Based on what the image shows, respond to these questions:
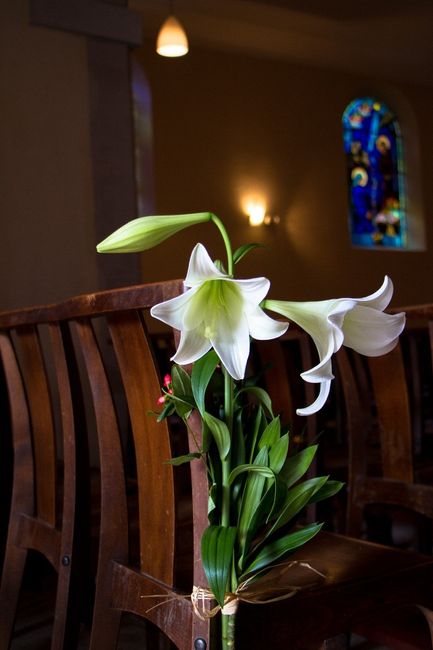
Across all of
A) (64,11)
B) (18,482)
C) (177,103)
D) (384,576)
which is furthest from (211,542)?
(177,103)

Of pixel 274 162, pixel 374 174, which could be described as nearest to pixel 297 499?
pixel 274 162

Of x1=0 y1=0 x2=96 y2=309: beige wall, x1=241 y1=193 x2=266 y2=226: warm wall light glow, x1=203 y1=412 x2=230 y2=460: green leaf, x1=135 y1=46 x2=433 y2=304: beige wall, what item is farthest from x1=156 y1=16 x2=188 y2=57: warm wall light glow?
x1=203 y1=412 x2=230 y2=460: green leaf

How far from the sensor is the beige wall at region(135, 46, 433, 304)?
818cm

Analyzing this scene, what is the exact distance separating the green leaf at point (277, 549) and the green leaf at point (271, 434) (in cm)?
12

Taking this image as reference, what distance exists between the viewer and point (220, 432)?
1.03 meters

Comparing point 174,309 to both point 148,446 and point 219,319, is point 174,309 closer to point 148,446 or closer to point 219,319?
point 219,319

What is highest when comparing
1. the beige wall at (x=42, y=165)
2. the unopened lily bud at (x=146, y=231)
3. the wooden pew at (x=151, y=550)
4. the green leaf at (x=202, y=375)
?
the beige wall at (x=42, y=165)

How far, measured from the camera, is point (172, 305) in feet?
2.98

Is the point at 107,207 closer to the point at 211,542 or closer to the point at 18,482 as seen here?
the point at 18,482

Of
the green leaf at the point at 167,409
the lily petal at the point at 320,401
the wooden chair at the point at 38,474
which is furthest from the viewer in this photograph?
the wooden chair at the point at 38,474

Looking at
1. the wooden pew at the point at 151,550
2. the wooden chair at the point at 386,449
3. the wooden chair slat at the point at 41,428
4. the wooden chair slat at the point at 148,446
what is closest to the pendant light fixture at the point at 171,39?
the wooden chair at the point at 386,449

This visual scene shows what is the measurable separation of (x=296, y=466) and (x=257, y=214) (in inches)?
303

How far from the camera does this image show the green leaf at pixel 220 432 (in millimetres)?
1019

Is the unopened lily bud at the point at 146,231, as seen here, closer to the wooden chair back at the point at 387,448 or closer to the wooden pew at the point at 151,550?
the wooden pew at the point at 151,550
